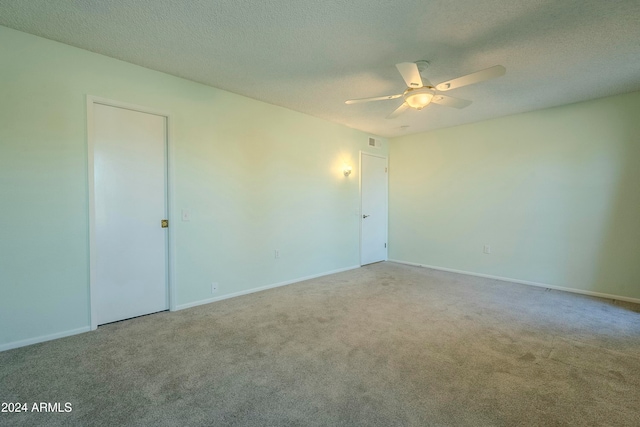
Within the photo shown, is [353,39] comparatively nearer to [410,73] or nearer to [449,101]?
[410,73]

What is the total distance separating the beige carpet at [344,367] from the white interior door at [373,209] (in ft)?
7.22

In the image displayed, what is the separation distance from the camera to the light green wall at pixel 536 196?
143 inches

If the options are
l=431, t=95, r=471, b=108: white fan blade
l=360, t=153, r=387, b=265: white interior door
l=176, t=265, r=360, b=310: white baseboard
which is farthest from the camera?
l=360, t=153, r=387, b=265: white interior door

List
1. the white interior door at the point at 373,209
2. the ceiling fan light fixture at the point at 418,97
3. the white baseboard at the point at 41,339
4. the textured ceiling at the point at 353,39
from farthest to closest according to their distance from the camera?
the white interior door at the point at 373,209 → the ceiling fan light fixture at the point at 418,97 → the white baseboard at the point at 41,339 → the textured ceiling at the point at 353,39

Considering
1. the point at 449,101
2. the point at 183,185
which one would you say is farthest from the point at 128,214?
the point at 449,101

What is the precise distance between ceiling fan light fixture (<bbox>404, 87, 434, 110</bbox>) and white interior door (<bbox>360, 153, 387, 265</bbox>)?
265cm

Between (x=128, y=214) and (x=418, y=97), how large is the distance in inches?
122

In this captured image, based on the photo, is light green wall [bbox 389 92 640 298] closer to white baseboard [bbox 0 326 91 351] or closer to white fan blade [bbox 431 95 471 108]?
white fan blade [bbox 431 95 471 108]

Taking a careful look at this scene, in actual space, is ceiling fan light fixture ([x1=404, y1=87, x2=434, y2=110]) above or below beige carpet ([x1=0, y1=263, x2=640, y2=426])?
above

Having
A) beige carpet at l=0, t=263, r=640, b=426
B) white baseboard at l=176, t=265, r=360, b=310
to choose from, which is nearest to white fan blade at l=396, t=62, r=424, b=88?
beige carpet at l=0, t=263, r=640, b=426

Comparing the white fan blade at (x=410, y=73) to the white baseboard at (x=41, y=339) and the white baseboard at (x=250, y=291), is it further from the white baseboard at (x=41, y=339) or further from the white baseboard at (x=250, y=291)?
the white baseboard at (x=41, y=339)

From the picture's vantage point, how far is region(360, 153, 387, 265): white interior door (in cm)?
544

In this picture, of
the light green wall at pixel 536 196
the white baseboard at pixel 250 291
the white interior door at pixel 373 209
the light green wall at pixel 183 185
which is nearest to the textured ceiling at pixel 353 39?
the light green wall at pixel 183 185

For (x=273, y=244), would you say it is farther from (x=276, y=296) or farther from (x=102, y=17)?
(x=102, y=17)
